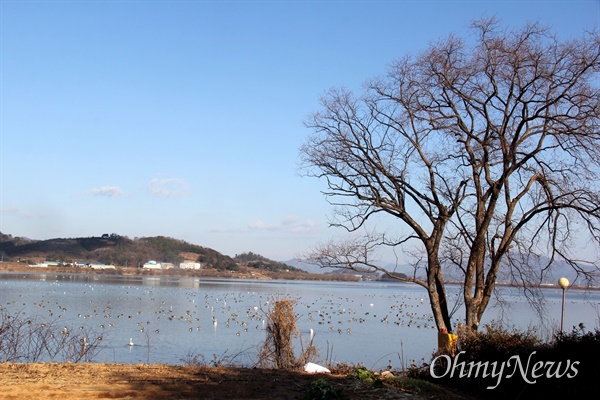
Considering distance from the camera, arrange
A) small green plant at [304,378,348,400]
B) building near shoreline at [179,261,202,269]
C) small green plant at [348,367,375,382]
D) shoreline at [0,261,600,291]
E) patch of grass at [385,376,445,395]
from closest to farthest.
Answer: small green plant at [304,378,348,400], patch of grass at [385,376,445,395], small green plant at [348,367,375,382], shoreline at [0,261,600,291], building near shoreline at [179,261,202,269]

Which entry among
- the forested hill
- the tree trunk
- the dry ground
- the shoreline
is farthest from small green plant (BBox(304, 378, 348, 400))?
the forested hill

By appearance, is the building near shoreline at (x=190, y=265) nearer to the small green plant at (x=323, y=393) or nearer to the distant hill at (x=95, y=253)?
the distant hill at (x=95, y=253)

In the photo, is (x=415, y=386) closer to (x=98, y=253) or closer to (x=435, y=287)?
(x=435, y=287)

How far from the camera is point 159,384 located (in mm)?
9211

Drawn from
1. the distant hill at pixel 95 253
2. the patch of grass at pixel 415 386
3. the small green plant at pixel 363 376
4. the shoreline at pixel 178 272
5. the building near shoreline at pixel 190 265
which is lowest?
the patch of grass at pixel 415 386

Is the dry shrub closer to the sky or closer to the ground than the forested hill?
closer to the ground

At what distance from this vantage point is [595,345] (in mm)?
8523

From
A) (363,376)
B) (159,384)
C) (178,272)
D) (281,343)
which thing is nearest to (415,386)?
(363,376)

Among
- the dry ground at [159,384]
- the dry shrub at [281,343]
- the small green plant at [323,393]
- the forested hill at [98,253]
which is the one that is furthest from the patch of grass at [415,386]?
the forested hill at [98,253]

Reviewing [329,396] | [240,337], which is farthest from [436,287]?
[240,337]

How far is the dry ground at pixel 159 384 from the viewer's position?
335 inches

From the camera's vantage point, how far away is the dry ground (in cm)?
850

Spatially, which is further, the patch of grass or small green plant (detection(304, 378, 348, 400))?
the patch of grass

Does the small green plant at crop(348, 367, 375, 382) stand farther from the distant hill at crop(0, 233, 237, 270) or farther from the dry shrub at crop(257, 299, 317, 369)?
the distant hill at crop(0, 233, 237, 270)
